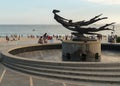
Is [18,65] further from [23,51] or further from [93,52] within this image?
[23,51]

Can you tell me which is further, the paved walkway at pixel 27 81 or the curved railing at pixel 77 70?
the curved railing at pixel 77 70

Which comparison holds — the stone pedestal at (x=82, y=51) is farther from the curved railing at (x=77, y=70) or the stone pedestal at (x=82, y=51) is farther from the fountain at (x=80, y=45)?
the curved railing at (x=77, y=70)

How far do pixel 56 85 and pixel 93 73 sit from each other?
254cm

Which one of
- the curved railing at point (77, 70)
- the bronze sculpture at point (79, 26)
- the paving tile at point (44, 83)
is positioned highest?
the bronze sculpture at point (79, 26)

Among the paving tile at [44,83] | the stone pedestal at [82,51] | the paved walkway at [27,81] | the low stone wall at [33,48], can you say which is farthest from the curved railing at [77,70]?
the low stone wall at [33,48]

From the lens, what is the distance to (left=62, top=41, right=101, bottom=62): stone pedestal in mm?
22609

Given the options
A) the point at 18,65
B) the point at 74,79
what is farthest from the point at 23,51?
the point at 74,79

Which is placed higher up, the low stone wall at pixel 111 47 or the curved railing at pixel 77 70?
the low stone wall at pixel 111 47

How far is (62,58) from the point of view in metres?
23.9

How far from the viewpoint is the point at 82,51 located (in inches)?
891

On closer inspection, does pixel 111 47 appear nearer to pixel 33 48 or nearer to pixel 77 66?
pixel 33 48

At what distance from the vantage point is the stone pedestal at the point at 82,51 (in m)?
22.6

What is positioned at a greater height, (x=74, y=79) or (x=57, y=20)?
(x=57, y=20)

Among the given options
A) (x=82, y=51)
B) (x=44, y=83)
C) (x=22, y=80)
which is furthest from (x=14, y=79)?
(x=82, y=51)
